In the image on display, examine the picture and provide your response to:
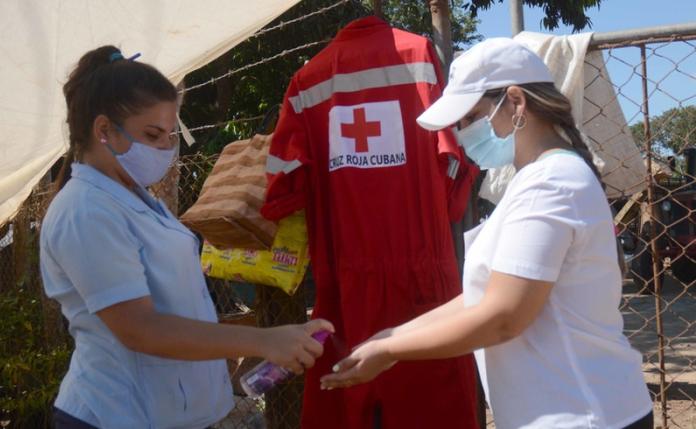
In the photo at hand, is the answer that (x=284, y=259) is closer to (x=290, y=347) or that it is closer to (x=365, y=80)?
(x=365, y=80)

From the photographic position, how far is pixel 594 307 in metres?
1.75

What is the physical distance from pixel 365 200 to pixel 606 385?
1373 millimetres

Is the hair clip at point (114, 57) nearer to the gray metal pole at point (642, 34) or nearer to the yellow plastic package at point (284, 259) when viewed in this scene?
the yellow plastic package at point (284, 259)

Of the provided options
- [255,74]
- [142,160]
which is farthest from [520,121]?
[255,74]

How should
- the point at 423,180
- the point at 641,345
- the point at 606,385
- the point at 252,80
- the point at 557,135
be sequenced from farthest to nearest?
1. the point at 252,80
2. the point at 641,345
3. the point at 423,180
4. the point at 557,135
5. the point at 606,385

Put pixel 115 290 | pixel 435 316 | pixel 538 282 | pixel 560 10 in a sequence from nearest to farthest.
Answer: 1. pixel 538 282
2. pixel 115 290
3. pixel 435 316
4. pixel 560 10

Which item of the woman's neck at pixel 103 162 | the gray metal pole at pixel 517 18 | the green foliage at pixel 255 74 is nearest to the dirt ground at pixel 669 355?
the gray metal pole at pixel 517 18

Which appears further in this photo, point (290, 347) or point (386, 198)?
point (386, 198)

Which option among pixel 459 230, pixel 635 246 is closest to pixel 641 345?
pixel 635 246

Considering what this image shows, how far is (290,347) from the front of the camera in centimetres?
191

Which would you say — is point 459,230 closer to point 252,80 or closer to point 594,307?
point 594,307

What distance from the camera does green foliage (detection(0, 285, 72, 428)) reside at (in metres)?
4.88

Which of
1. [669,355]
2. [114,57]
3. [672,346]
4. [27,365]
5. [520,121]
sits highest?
[114,57]

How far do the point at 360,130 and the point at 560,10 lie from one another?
1534cm
